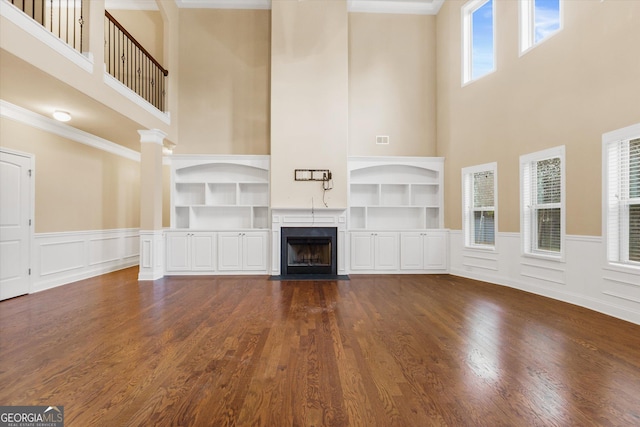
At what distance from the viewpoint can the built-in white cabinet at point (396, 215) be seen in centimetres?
609

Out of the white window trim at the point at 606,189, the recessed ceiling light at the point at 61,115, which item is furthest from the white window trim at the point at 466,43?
the recessed ceiling light at the point at 61,115

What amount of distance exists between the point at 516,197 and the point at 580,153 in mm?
1109

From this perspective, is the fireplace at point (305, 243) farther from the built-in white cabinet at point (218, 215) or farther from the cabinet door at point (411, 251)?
the cabinet door at point (411, 251)

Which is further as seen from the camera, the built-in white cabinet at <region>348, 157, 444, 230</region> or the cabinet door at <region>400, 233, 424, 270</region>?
the built-in white cabinet at <region>348, 157, 444, 230</region>

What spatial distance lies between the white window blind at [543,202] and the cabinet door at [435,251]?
1.61m

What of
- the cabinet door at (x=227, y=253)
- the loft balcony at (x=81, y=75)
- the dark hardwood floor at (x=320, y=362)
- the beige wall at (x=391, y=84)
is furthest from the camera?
the beige wall at (x=391, y=84)

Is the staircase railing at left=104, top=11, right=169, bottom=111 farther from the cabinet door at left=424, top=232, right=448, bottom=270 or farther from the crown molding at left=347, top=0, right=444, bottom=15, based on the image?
the cabinet door at left=424, top=232, right=448, bottom=270

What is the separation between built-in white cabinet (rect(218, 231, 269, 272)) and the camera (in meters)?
5.93

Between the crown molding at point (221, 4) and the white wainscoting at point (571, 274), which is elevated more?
the crown molding at point (221, 4)

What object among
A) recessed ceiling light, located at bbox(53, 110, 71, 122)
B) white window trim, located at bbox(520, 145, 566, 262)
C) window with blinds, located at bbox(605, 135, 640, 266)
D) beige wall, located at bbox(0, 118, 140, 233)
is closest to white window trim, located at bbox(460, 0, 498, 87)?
white window trim, located at bbox(520, 145, 566, 262)

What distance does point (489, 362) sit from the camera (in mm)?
2346

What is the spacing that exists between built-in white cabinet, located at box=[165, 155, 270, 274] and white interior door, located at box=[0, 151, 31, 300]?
201cm

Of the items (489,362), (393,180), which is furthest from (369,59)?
(489,362)

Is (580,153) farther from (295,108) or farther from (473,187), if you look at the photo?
(295,108)
